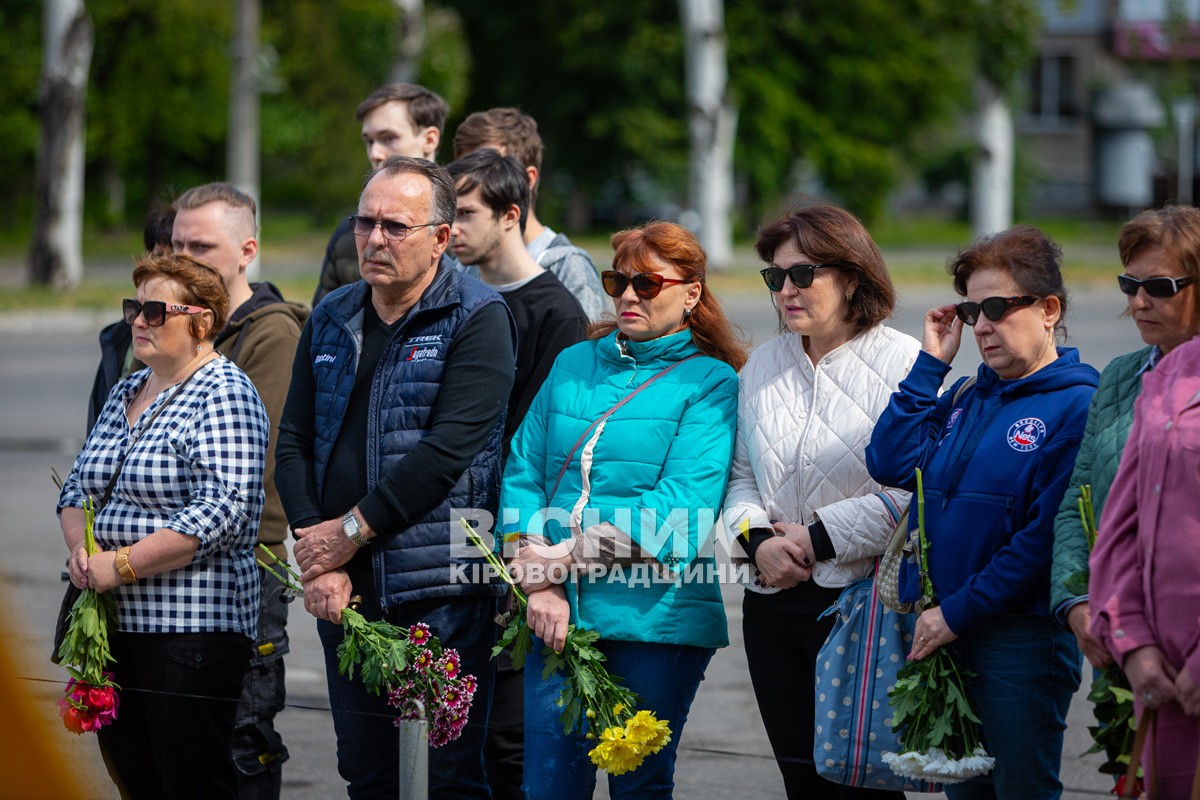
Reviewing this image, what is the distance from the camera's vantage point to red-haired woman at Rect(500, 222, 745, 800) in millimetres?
3959

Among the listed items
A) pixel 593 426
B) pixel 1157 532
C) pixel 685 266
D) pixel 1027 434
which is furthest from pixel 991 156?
pixel 1157 532

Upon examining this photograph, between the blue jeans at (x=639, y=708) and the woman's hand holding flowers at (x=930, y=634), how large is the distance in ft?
2.14

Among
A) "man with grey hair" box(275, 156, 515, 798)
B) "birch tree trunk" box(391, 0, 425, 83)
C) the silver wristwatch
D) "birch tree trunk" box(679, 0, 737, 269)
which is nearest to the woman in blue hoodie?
"man with grey hair" box(275, 156, 515, 798)

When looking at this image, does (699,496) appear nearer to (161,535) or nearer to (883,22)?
(161,535)

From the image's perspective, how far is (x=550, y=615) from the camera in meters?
3.96

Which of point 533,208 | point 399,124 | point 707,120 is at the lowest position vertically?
point 533,208

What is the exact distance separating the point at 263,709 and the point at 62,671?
2163mm

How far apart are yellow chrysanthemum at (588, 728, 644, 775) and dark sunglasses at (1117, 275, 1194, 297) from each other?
161cm

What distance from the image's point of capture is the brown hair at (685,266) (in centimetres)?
412

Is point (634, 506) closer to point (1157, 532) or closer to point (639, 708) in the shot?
point (639, 708)

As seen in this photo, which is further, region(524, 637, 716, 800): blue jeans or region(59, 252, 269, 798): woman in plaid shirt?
region(59, 252, 269, 798): woman in plaid shirt

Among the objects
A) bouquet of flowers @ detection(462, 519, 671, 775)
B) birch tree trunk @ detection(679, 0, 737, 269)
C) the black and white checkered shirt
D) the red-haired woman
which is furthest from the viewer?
birch tree trunk @ detection(679, 0, 737, 269)

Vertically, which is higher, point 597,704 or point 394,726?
point 597,704

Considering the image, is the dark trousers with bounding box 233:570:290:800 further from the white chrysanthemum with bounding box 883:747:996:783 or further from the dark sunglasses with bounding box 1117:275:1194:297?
the dark sunglasses with bounding box 1117:275:1194:297
